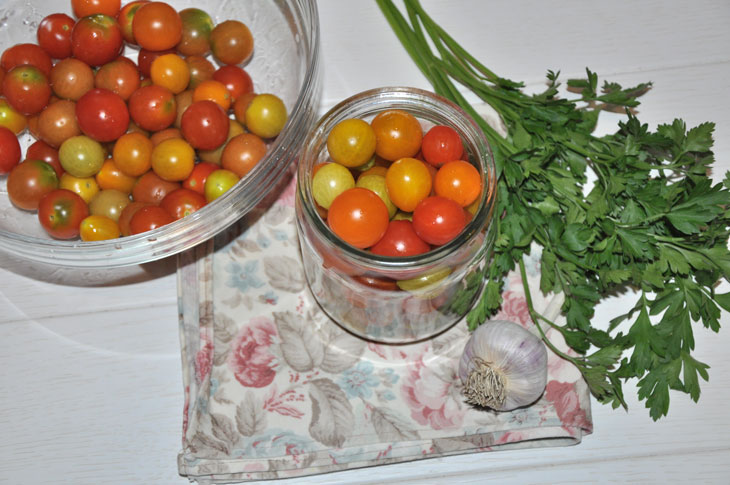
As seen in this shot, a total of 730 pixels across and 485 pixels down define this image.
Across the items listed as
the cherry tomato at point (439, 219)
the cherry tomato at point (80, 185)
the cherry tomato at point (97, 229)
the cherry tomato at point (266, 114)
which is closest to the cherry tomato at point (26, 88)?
the cherry tomato at point (80, 185)

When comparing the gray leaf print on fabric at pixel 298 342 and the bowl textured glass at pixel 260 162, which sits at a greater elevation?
the bowl textured glass at pixel 260 162

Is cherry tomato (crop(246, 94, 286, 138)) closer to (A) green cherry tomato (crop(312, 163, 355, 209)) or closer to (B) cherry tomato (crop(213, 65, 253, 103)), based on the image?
(B) cherry tomato (crop(213, 65, 253, 103))

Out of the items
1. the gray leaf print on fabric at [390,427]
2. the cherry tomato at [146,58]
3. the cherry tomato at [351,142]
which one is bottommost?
the gray leaf print on fabric at [390,427]

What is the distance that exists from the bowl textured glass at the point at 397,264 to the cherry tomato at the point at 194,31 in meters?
0.35

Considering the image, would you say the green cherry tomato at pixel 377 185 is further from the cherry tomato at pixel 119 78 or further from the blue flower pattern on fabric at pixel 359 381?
the cherry tomato at pixel 119 78

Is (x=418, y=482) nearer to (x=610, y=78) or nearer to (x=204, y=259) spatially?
(x=204, y=259)

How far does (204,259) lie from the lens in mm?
1122

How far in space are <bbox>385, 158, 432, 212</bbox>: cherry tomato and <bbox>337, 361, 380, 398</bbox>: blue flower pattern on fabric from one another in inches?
10.9

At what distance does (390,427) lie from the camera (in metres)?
1.01

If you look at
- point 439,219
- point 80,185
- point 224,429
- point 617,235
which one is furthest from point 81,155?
point 617,235

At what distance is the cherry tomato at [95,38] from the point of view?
3.68ft

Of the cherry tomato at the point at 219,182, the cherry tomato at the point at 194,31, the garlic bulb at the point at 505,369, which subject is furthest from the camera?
the cherry tomato at the point at 194,31

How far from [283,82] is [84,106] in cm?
34

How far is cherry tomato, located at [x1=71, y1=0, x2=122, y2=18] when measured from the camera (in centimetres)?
118
